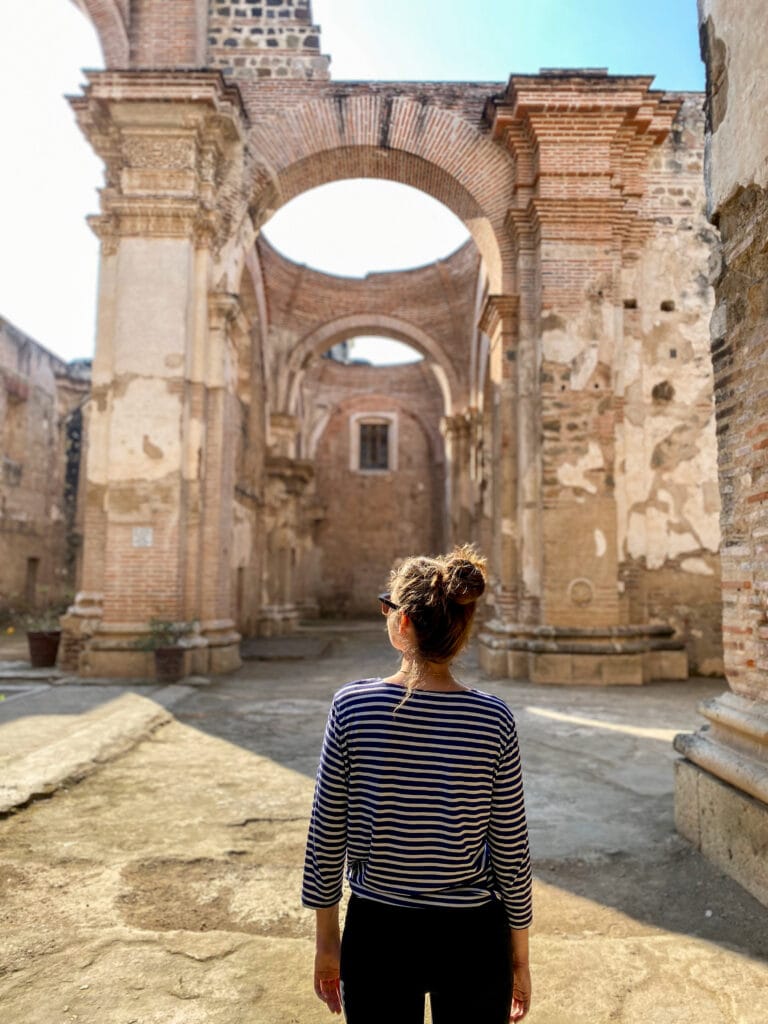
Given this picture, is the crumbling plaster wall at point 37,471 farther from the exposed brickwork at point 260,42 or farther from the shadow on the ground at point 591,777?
the shadow on the ground at point 591,777

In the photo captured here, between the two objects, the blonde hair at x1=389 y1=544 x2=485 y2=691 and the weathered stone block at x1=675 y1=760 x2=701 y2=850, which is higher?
the blonde hair at x1=389 y1=544 x2=485 y2=691

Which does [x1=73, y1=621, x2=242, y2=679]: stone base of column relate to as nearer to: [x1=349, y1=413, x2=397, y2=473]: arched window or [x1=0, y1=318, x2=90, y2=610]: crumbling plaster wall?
[x1=0, y1=318, x2=90, y2=610]: crumbling plaster wall

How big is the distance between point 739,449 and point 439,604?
7.81ft

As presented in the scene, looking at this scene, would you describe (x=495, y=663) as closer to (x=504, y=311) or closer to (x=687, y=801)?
(x=504, y=311)

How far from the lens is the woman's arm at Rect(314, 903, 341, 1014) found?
1.50m

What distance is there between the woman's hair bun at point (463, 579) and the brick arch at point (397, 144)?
9.42m

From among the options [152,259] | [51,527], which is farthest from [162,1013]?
[51,527]

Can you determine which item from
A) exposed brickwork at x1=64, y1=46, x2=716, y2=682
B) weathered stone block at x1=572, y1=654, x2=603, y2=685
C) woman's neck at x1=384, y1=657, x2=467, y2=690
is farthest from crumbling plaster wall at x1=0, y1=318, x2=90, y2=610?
woman's neck at x1=384, y1=657, x2=467, y2=690

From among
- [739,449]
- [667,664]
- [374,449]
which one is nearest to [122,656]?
[667,664]

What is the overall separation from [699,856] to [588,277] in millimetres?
7873

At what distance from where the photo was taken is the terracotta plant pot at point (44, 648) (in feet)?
32.3

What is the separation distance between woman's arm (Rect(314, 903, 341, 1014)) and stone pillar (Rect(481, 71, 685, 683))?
25.6ft

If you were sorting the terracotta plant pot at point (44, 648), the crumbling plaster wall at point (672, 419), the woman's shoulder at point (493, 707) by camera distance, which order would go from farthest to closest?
the terracotta plant pot at point (44, 648), the crumbling plaster wall at point (672, 419), the woman's shoulder at point (493, 707)

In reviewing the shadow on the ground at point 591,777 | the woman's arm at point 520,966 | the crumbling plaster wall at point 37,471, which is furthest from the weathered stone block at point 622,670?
the crumbling plaster wall at point 37,471
